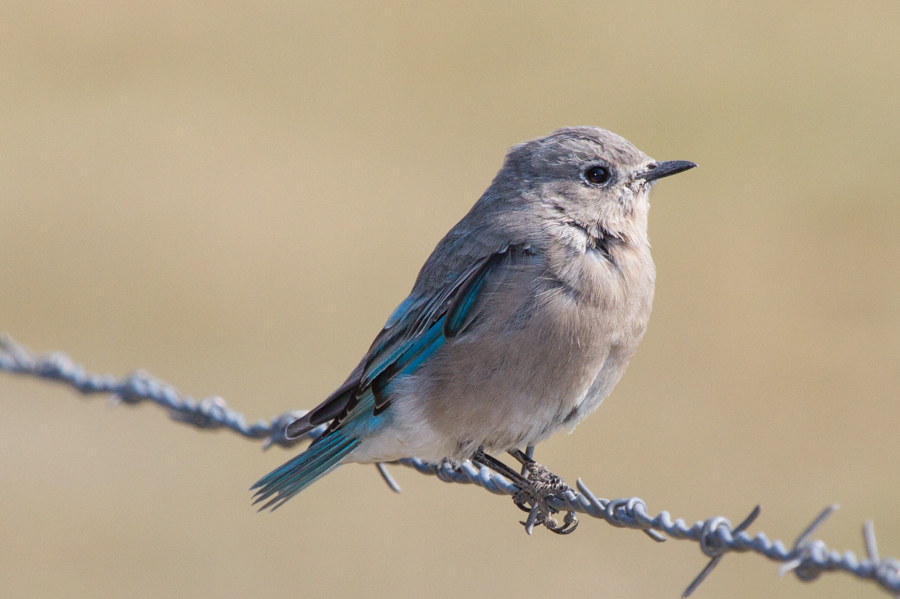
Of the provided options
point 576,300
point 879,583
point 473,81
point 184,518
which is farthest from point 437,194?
point 879,583

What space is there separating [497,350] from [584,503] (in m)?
0.93

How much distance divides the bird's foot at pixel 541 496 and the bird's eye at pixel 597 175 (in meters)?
1.39

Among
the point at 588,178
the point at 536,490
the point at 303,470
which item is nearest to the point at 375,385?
the point at 303,470

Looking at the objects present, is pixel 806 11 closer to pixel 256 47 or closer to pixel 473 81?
pixel 473 81

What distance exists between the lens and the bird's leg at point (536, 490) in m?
4.74

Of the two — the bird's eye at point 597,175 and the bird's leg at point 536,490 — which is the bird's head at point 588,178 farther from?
the bird's leg at point 536,490

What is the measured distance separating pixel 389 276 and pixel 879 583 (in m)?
8.84

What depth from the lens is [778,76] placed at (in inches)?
559

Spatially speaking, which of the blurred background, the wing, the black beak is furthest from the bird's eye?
the blurred background

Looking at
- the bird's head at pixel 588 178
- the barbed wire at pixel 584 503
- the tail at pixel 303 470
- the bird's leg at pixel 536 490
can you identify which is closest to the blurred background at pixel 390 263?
the barbed wire at pixel 584 503

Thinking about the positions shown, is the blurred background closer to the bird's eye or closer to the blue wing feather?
the blue wing feather

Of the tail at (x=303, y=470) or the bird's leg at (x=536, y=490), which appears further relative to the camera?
the tail at (x=303, y=470)

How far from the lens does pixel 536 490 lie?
477 centimetres

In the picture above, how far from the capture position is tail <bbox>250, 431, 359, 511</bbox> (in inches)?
192
